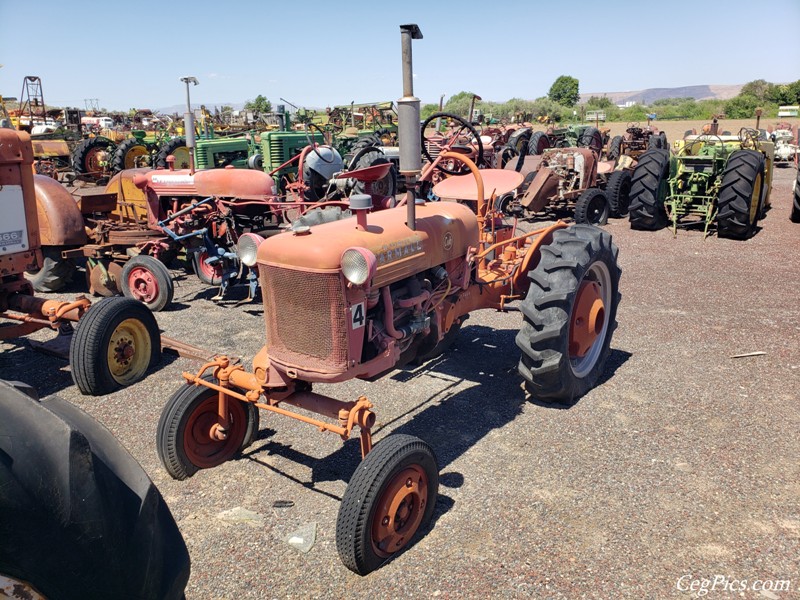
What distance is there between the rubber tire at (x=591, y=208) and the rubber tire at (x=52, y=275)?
8070 mm

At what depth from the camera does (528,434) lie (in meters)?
4.18

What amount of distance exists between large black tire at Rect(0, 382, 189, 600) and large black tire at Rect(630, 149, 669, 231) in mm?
10665

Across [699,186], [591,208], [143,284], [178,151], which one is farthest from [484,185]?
[178,151]

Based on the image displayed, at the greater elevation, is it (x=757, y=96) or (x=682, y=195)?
(x=757, y=96)

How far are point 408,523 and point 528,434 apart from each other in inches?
53.3

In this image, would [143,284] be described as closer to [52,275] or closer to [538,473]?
[52,275]

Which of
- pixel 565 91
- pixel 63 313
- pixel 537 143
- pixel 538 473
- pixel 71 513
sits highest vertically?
pixel 565 91

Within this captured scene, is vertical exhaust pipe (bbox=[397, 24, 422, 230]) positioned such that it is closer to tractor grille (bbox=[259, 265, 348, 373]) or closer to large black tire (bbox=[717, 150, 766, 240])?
tractor grille (bbox=[259, 265, 348, 373])

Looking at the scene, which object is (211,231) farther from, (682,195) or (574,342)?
(682,195)

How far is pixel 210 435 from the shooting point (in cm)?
373

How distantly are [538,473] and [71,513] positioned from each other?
107 inches

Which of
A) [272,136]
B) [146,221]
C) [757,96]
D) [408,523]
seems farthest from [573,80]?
[408,523]

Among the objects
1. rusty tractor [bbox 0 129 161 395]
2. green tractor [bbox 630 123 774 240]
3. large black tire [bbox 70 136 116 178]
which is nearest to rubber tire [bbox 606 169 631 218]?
green tractor [bbox 630 123 774 240]

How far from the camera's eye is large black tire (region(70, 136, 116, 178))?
15305 mm
